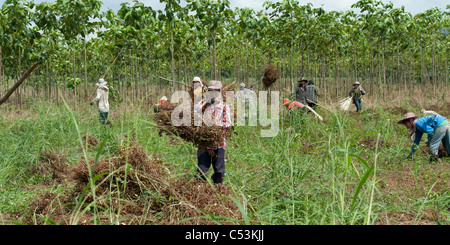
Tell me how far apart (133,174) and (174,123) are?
62 cm

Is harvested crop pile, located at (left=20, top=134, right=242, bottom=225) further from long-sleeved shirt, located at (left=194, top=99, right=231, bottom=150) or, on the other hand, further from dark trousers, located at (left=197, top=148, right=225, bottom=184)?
long-sleeved shirt, located at (left=194, top=99, right=231, bottom=150)

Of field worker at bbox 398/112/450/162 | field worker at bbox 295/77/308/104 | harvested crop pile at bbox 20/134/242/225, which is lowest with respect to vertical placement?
harvested crop pile at bbox 20/134/242/225

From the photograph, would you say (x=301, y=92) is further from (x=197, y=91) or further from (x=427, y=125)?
(x=197, y=91)

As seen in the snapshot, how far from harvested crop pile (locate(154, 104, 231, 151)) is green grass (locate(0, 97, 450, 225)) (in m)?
0.20

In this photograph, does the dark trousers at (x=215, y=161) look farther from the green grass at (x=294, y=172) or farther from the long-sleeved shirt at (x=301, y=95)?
the long-sleeved shirt at (x=301, y=95)

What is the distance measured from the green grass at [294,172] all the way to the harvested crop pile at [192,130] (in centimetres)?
20

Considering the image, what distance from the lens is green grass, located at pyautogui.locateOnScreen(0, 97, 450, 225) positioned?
2.89 m

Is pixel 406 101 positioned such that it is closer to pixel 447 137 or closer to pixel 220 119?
pixel 447 137

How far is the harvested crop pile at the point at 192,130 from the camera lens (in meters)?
3.44

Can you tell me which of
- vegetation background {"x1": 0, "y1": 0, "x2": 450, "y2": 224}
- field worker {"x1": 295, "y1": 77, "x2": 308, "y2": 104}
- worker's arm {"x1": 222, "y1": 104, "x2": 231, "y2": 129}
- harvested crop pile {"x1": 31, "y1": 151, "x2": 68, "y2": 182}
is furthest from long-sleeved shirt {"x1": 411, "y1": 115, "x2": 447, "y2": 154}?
harvested crop pile {"x1": 31, "y1": 151, "x2": 68, "y2": 182}

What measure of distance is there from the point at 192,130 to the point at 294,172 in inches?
47.8

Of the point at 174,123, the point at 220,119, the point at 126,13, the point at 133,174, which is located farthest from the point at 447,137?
the point at 126,13

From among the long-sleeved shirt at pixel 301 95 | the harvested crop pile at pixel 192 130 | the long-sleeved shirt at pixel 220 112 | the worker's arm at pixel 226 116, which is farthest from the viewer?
the long-sleeved shirt at pixel 301 95

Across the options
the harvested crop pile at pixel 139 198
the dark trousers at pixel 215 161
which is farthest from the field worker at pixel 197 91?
the harvested crop pile at pixel 139 198
